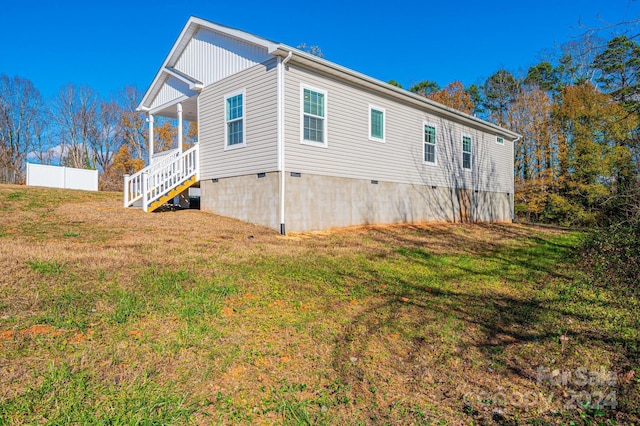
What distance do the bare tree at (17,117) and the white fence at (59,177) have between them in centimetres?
1323

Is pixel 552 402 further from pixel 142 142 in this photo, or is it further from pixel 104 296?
pixel 142 142

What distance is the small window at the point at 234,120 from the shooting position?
10.4 m

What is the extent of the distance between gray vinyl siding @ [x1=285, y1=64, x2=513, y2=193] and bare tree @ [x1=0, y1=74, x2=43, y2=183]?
28904mm

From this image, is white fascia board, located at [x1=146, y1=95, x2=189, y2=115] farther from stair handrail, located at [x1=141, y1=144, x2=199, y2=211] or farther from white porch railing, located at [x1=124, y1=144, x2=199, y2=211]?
stair handrail, located at [x1=141, y1=144, x2=199, y2=211]

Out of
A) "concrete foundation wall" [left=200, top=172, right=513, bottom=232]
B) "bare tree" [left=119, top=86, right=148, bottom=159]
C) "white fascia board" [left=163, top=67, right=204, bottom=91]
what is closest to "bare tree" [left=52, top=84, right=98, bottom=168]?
"bare tree" [left=119, top=86, right=148, bottom=159]

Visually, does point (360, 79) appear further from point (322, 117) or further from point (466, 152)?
point (466, 152)

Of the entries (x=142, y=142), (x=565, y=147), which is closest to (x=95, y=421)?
(x=565, y=147)

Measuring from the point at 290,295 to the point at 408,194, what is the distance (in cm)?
908

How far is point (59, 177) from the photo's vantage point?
19.3 metres

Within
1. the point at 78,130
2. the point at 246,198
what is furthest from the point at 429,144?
the point at 78,130

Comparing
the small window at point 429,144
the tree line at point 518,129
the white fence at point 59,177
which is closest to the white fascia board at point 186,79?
the small window at point 429,144

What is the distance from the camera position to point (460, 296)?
5309 mm

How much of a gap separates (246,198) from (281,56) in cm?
355

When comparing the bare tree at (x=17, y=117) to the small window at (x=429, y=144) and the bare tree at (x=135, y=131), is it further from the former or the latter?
the small window at (x=429, y=144)
